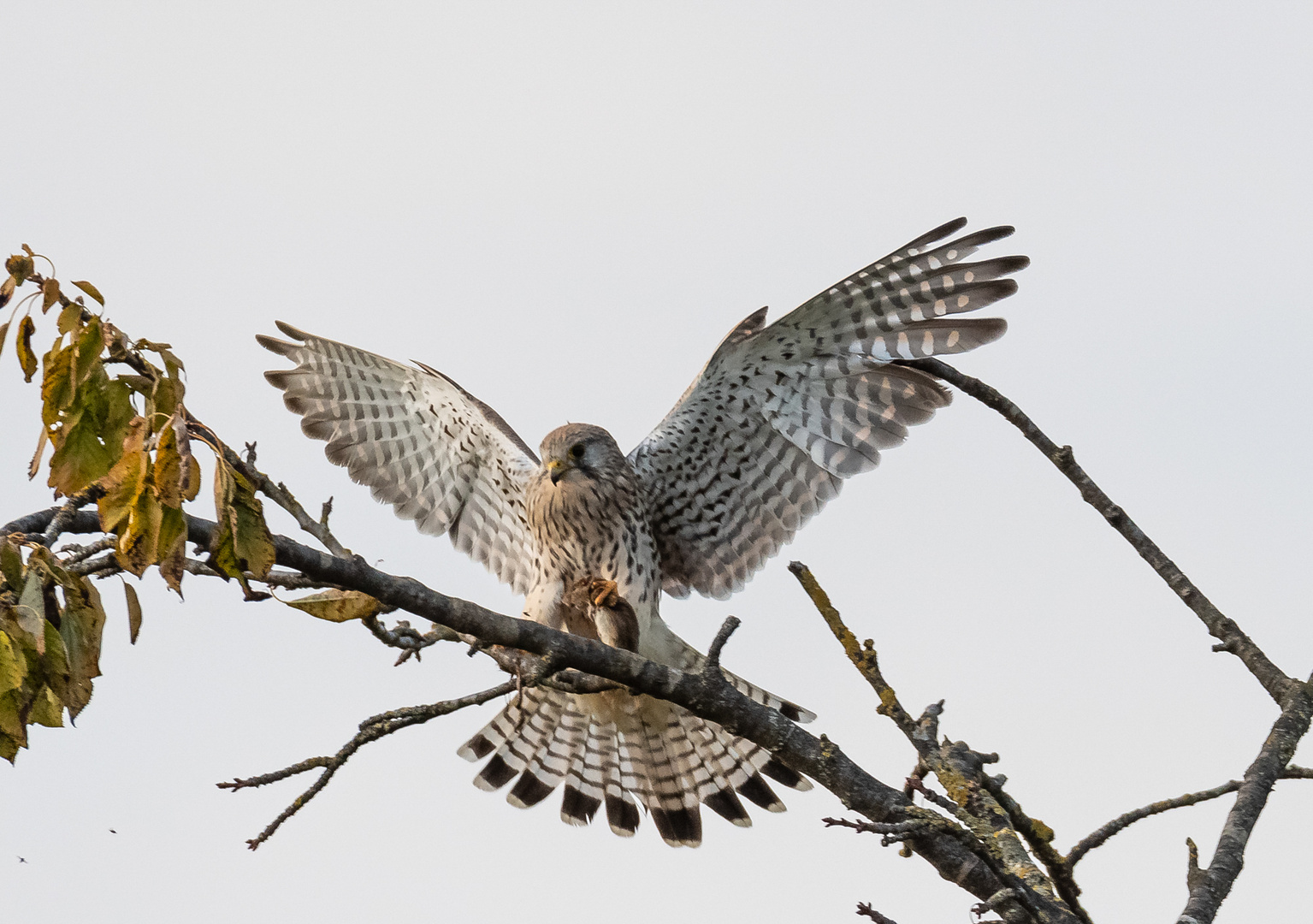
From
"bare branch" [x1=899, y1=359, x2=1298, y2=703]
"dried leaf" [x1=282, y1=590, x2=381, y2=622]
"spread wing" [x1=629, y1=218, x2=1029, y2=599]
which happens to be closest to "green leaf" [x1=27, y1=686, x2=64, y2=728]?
"dried leaf" [x1=282, y1=590, x2=381, y2=622]

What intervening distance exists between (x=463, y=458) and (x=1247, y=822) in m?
4.38

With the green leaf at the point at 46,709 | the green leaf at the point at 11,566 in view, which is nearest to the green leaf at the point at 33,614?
the green leaf at the point at 11,566

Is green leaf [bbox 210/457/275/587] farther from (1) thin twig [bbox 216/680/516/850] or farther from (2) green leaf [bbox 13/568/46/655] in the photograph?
(1) thin twig [bbox 216/680/516/850]

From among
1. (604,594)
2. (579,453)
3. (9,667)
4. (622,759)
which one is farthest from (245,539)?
(622,759)

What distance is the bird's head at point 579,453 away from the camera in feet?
21.1

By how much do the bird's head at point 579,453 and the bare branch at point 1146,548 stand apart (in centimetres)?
278

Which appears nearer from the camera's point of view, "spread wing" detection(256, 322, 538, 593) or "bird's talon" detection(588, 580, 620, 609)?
"bird's talon" detection(588, 580, 620, 609)

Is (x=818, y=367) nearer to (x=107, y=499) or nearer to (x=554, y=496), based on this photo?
(x=554, y=496)

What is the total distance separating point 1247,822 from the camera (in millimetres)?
3439

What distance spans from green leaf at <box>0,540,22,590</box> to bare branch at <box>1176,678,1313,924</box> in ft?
8.04

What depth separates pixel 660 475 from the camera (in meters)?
6.89

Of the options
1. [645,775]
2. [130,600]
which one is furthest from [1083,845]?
[645,775]

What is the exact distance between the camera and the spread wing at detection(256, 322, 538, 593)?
6.83 metres

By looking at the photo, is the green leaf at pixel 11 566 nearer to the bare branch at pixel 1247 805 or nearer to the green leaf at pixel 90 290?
the green leaf at pixel 90 290
